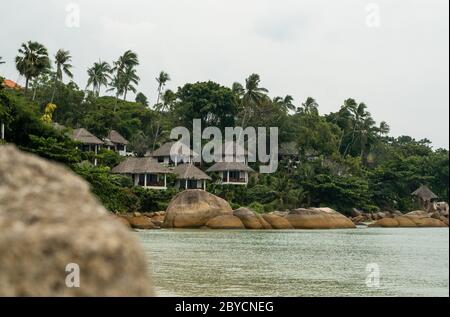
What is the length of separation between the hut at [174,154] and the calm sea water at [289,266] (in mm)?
26227

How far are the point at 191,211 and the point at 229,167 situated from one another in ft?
55.6

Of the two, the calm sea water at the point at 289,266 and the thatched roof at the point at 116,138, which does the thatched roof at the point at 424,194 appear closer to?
the thatched roof at the point at 116,138

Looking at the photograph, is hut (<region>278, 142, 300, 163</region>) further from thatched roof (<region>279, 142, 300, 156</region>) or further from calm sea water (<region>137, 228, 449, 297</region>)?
calm sea water (<region>137, 228, 449, 297</region>)

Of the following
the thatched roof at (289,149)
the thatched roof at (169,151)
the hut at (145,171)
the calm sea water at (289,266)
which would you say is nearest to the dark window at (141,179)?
the hut at (145,171)

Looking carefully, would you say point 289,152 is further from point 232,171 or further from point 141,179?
point 141,179

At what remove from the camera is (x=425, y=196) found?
5862 centimetres

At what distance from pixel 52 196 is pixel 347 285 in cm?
1419

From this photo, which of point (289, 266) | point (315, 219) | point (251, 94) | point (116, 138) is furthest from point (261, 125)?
point (289, 266)

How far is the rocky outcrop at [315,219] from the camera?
43688mm

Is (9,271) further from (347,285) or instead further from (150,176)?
(150,176)

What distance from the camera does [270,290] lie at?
14117 mm

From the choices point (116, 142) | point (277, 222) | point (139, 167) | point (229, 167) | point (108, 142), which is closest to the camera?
point (277, 222)

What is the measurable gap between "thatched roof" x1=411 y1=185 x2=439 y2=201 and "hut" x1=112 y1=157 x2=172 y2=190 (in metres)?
21.9
